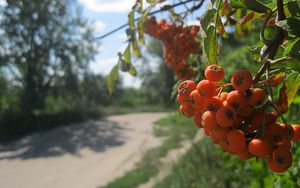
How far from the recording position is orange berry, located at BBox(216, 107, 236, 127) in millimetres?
772

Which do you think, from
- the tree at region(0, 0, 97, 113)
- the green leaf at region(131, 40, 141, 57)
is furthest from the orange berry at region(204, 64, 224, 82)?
the tree at region(0, 0, 97, 113)

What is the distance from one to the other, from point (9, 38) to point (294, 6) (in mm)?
16517

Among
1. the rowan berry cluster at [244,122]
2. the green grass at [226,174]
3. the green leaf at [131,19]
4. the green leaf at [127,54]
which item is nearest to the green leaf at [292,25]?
the rowan berry cluster at [244,122]

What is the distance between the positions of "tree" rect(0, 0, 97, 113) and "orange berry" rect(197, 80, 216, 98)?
615 inches

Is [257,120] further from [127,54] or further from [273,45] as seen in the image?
[127,54]

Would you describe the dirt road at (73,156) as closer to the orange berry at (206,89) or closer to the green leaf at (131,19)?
the green leaf at (131,19)

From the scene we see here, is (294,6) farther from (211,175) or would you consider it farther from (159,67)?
(159,67)

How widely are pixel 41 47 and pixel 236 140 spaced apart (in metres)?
17.9

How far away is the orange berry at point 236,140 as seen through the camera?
765 millimetres

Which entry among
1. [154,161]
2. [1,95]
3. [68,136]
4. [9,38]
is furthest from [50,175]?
[1,95]

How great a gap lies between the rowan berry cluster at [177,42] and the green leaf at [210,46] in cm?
83

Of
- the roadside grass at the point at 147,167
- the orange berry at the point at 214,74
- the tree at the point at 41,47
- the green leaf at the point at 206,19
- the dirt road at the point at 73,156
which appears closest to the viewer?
the orange berry at the point at 214,74

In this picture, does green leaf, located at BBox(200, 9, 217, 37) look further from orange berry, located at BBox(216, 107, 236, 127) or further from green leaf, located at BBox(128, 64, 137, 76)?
green leaf, located at BBox(128, 64, 137, 76)

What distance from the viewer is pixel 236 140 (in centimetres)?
76
